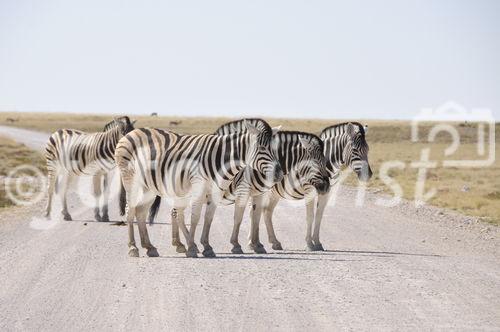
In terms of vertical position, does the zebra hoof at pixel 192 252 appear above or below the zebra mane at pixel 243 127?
below

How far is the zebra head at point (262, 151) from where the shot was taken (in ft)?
47.4

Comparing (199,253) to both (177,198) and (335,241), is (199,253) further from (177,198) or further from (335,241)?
(335,241)

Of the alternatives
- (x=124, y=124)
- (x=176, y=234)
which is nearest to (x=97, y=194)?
(x=124, y=124)

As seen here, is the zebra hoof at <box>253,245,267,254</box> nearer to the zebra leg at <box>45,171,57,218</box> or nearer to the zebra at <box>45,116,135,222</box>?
the zebra at <box>45,116,135,222</box>

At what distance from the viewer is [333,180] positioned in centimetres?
1711

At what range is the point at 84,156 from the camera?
22.5 meters

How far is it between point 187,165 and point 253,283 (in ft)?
11.5

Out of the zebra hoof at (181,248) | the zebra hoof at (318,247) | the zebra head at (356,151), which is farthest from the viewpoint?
the zebra head at (356,151)

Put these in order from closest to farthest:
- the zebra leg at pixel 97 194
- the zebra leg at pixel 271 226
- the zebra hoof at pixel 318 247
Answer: the zebra hoof at pixel 318 247 < the zebra leg at pixel 271 226 < the zebra leg at pixel 97 194

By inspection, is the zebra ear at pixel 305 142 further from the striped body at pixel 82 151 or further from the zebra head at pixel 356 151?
the striped body at pixel 82 151

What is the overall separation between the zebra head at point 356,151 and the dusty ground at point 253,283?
142cm

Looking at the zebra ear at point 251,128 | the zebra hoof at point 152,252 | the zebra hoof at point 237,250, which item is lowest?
the zebra hoof at point 237,250

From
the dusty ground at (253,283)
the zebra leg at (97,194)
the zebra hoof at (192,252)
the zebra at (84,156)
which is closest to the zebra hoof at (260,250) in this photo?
the dusty ground at (253,283)

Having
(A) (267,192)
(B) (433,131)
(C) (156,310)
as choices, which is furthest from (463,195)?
(B) (433,131)
